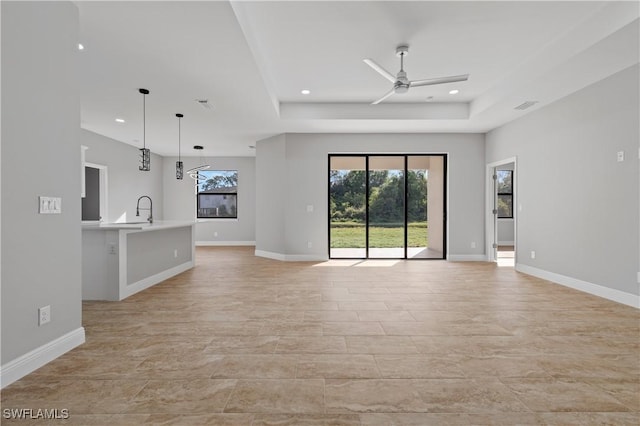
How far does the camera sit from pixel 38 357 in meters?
2.16

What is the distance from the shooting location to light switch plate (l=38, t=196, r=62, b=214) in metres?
2.16

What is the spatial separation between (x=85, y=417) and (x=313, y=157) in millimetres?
5688

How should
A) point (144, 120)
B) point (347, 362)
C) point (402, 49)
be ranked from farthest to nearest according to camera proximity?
point (144, 120) < point (402, 49) < point (347, 362)

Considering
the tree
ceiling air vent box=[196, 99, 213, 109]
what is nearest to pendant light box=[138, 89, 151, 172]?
ceiling air vent box=[196, 99, 213, 109]

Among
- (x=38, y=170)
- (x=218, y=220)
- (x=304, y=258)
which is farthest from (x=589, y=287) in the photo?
(x=218, y=220)

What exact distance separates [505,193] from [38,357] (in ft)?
34.6

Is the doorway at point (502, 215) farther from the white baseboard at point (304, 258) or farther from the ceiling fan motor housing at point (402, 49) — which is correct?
the ceiling fan motor housing at point (402, 49)

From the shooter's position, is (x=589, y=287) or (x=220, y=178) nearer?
(x=589, y=287)

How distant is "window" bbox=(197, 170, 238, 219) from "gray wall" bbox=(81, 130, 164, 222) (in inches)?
52.0

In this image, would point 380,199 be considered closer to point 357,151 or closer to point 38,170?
point 357,151

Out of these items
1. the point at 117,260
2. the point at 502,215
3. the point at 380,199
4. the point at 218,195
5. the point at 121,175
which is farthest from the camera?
the point at 218,195

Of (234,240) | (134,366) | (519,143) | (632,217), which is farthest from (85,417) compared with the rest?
(234,240)

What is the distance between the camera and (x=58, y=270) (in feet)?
7.61

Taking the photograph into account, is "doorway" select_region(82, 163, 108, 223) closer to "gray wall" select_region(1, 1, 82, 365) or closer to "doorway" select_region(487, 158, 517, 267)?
"gray wall" select_region(1, 1, 82, 365)
